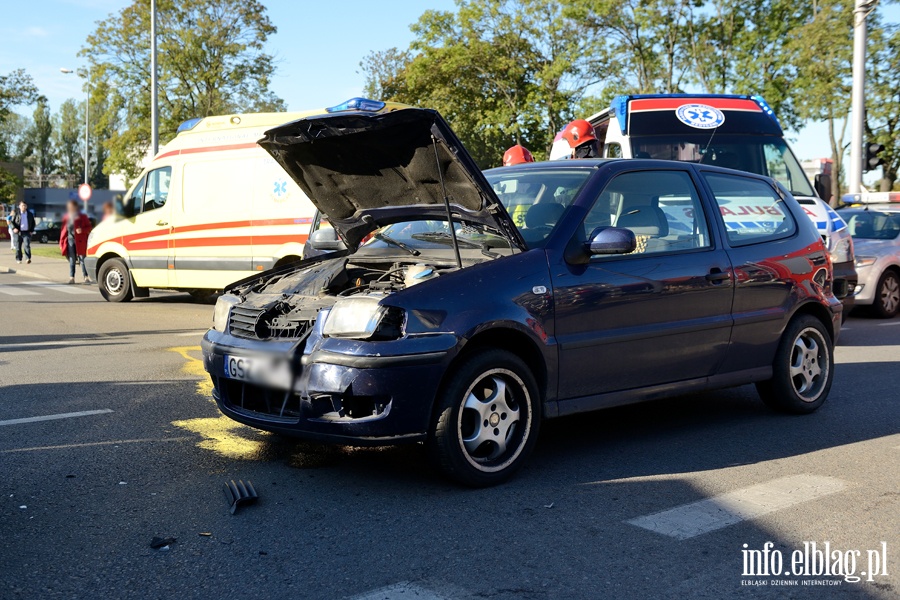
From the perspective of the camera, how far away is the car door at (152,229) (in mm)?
14195

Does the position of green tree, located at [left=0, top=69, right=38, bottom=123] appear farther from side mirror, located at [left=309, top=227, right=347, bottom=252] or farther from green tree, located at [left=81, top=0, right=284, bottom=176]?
side mirror, located at [left=309, top=227, right=347, bottom=252]

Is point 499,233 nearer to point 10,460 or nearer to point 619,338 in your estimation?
point 619,338

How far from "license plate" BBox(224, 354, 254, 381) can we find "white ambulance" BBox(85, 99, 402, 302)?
7891 millimetres

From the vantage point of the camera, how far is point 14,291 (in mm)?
17531

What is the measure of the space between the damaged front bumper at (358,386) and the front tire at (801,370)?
2.93 metres

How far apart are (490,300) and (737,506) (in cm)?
154

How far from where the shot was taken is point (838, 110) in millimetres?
28375

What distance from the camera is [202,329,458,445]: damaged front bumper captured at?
4363 millimetres

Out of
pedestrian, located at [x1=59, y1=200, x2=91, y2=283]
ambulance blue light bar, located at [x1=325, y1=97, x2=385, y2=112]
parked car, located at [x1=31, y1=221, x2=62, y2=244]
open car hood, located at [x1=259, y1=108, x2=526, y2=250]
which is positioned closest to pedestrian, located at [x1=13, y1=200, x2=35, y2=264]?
pedestrian, located at [x1=59, y1=200, x2=91, y2=283]

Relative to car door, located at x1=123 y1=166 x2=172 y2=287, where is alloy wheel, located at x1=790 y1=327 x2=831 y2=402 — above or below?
below

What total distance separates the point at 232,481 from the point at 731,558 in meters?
2.37

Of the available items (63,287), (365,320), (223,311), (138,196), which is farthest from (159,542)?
(63,287)

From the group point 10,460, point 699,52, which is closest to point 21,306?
point 10,460

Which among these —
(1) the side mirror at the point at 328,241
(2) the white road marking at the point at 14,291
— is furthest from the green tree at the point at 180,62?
A: (1) the side mirror at the point at 328,241
